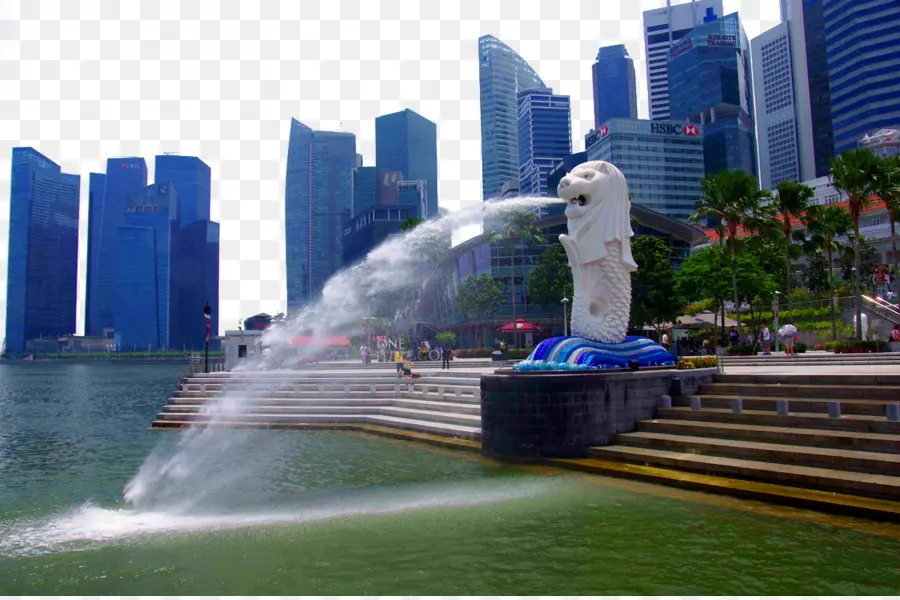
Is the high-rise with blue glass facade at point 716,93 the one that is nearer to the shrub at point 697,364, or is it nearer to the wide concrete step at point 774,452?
the shrub at point 697,364

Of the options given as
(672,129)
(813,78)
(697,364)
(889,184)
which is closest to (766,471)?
(697,364)

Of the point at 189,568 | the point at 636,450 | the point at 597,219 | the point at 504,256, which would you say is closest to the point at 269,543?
the point at 189,568

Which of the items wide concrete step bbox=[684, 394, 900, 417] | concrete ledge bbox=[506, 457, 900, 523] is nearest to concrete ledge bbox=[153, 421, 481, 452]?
concrete ledge bbox=[506, 457, 900, 523]

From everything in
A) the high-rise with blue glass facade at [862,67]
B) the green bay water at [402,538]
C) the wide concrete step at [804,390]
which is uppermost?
the high-rise with blue glass facade at [862,67]

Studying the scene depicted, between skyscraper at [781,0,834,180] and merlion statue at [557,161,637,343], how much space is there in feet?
527

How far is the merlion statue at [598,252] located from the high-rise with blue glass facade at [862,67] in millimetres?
137391

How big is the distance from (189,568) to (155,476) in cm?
704

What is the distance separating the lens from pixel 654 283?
136 feet

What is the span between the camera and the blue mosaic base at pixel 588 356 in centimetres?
1519

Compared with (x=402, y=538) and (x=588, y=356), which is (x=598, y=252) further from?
(x=402, y=538)

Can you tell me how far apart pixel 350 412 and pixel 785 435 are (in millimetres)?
13937

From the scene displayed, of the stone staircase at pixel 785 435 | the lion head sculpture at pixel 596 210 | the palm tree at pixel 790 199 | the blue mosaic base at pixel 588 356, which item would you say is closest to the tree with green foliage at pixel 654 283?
the palm tree at pixel 790 199

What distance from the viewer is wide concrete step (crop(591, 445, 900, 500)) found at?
965cm

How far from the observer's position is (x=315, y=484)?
13008 millimetres
